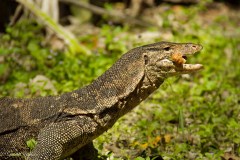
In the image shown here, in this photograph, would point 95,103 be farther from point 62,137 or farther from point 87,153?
point 87,153

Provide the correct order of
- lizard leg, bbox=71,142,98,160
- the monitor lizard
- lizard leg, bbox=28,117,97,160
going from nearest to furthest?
lizard leg, bbox=28,117,97,160
the monitor lizard
lizard leg, bbox=71,142,98,160

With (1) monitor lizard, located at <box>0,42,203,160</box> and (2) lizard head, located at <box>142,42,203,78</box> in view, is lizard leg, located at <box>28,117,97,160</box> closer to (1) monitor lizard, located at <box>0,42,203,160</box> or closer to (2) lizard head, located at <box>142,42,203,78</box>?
(1) monitor lizard, located at <box>0,42,203,160</box>

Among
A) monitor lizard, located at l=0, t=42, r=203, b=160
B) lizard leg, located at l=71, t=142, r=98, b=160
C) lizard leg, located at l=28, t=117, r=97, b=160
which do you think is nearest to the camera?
lizard leg, located at l=28, t=117, r=97, b=160

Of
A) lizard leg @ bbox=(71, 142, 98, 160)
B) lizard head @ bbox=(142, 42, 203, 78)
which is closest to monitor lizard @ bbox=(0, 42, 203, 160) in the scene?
lizard head @ bbox=(142, 42, 203, 78)

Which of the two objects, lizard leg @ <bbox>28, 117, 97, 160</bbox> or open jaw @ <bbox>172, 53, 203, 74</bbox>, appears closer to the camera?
lizard leg @ <bbox>28, 117, 97, 160</bbox>

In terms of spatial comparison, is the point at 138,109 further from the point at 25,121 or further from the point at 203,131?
the point at 25,121

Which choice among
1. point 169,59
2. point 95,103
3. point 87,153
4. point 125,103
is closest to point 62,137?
point 95,103
